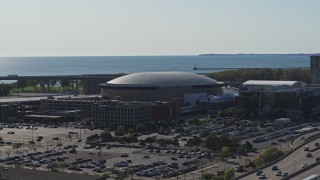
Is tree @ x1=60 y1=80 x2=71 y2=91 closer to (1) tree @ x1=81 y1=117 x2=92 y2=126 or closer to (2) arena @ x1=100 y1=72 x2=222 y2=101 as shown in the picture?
(2) arena @ x1=100 y1=72 x2=222 y2=101

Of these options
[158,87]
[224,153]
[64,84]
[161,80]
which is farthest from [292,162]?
[64,84]

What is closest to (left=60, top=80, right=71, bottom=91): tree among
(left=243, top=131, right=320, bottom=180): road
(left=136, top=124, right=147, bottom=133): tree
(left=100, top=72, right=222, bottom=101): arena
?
(left=100, top=72, right=222, bottom=101): arena

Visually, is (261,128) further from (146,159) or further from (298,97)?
(146,159)

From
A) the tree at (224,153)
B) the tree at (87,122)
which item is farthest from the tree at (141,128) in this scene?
the tree at (224,153)

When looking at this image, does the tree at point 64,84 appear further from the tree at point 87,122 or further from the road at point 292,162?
the road at point 292,162

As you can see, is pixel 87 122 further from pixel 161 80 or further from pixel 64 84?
pixel 64 84

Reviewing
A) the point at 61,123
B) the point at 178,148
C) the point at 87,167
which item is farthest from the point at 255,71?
the point at 87,167

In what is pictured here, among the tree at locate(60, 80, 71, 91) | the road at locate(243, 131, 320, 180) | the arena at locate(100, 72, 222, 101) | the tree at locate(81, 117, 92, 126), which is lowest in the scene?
the tree at locate(81, 117, 92, 126)
